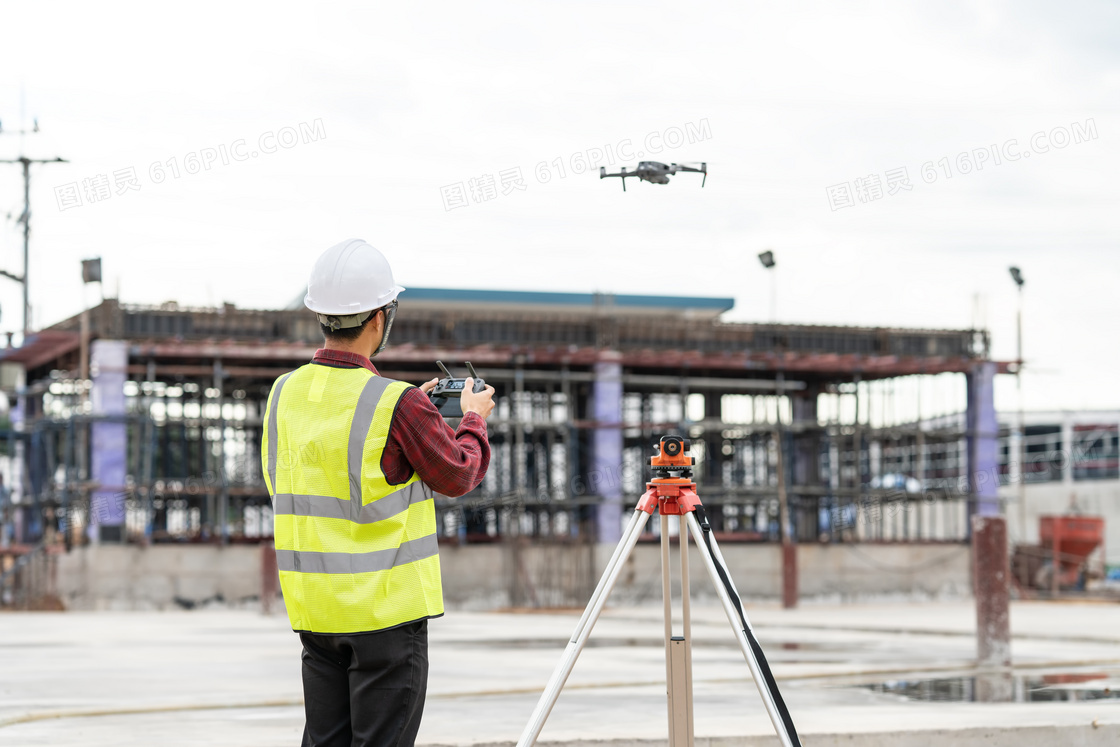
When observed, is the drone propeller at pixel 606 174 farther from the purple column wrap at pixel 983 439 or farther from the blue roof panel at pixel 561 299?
the purple column wrap at pixel 983 439

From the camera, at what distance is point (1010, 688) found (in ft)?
34.0

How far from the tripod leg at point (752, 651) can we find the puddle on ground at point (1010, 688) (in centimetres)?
534

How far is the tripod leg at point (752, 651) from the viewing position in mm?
4367

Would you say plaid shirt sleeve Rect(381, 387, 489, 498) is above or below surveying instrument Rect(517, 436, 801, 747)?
above

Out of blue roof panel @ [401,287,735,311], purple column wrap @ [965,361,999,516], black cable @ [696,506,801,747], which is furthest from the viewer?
blue roof panel @ [401,287,735,311]

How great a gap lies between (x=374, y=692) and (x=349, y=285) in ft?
3.33

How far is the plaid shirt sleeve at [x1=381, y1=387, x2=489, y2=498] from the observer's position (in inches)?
135

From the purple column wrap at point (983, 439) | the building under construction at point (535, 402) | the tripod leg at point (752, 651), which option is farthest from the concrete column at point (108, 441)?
the tripod leg at point (752, 651)

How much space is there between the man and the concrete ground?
3369 mm

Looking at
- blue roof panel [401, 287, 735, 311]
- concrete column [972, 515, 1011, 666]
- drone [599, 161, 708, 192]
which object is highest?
blue roof panel [401, 287, 735, 311]

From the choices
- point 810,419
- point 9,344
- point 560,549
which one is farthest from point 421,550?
point 810,419

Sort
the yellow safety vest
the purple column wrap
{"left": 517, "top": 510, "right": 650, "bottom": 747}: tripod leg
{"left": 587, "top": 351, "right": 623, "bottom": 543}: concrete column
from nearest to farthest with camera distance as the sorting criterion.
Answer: the yellow safety vest
{"left": 517, "top": 510, "right": 650, "bottom": 747}: tripod leg
{"left": 587, "top": 351, "right": 623, "bottom": 543}: concrete column
the purple column wrap

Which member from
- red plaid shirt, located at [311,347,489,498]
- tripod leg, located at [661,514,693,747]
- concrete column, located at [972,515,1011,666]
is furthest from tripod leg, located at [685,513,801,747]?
concrete column, located at [972,515,1011,666]

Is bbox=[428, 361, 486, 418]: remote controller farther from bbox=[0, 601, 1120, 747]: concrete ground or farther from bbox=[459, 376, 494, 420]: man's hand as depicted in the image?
bbox=[0, 601, 1120, 747]: concrete ground
